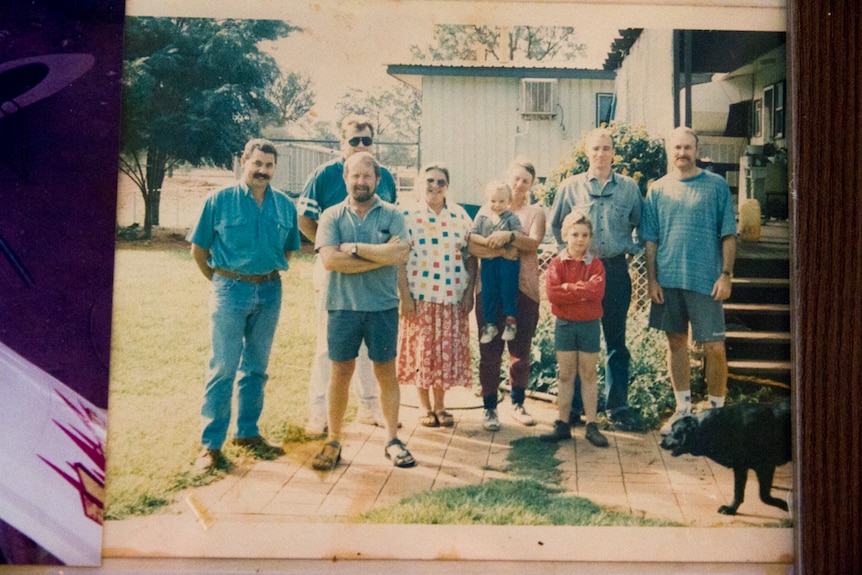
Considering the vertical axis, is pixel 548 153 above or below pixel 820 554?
above

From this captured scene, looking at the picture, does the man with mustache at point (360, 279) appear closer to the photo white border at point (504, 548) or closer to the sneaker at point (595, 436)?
the photo white border at point (504, 548)

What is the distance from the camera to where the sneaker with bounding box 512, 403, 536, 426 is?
3434mm

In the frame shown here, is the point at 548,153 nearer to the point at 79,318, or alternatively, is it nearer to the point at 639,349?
the point at 639,349

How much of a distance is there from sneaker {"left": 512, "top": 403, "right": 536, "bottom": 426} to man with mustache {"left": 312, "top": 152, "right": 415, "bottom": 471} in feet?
1.83

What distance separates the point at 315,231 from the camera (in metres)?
3.46

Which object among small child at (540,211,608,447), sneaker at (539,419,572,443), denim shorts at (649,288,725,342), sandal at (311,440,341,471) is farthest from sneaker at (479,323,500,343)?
sandal at (311,440,341,471)

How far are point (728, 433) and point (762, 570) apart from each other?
643 millimetres

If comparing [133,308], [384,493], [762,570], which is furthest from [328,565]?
[762,570]

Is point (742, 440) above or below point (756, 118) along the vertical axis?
below

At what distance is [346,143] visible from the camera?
346 cm

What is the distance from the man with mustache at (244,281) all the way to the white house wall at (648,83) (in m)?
1.76

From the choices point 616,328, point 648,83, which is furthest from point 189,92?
point 616,328

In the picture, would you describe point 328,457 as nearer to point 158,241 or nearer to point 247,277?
point 247,277

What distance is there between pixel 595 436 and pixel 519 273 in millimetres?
883
